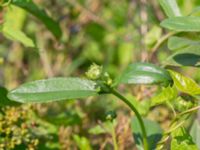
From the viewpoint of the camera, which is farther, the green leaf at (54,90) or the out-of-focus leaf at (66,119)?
the out-of-focus leaf at (66,119)

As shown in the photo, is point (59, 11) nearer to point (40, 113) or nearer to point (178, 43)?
point (40, 113)

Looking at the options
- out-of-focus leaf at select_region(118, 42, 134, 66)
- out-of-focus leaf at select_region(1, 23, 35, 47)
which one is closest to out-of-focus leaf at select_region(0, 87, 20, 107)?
out-of-focus leaf at select_region(1, 23, 35, 47)

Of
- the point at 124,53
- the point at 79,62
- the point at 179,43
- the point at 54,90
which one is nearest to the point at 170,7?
the point at 179,43

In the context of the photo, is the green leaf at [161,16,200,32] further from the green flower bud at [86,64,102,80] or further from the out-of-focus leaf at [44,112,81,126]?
the out-of-focus leaf at [44,112,81,126]

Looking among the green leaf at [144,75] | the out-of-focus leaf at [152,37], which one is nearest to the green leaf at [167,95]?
the green leaf at [144,75]

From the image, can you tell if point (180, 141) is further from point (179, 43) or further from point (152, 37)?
point (152, 37)

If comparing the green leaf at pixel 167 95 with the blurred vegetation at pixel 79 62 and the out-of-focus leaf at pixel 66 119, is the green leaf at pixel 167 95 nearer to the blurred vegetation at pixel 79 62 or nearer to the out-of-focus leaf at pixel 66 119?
the blurred vegetation at pixel 79 62

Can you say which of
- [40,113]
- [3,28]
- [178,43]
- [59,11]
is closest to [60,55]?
[59,11]
